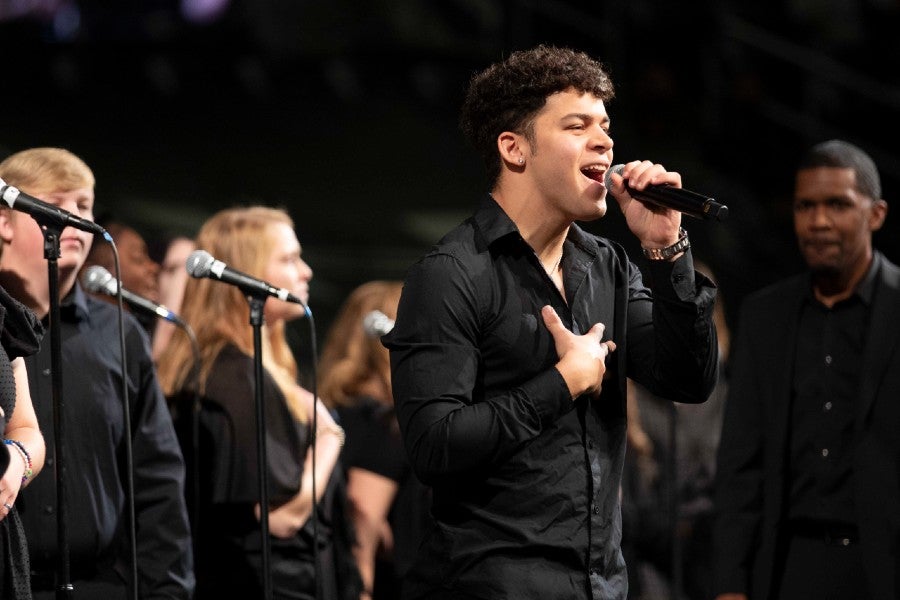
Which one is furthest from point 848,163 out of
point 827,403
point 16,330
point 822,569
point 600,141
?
point 16,330

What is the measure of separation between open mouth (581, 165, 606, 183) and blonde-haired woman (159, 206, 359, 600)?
5.11 ft

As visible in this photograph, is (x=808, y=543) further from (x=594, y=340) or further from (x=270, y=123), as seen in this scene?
(x=270, y=123)

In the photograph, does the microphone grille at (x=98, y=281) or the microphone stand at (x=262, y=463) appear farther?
the microphone grille at (x=98, y=281)

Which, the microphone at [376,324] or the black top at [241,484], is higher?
the microphone at [376,324]

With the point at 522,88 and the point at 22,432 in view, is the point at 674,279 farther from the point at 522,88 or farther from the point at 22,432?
the point at 22,432

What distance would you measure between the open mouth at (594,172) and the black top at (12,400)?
1239 millimetres

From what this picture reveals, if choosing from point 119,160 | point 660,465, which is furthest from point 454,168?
point 660,465

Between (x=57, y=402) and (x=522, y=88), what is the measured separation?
119 cm

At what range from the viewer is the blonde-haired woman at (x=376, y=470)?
539cm

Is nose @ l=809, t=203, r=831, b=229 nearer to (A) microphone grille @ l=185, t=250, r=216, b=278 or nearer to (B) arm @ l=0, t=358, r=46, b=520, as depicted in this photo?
(A) microphone grille @ l=185, t=250, r=216, b=278

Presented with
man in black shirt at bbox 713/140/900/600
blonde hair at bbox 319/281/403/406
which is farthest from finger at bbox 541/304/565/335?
blonde hair at bbox 319/281/403/406

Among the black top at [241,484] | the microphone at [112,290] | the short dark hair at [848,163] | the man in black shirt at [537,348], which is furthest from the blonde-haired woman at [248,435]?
the short dark hair at [848,163]

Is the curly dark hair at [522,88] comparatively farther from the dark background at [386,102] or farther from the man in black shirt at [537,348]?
the dark background at [386,102]

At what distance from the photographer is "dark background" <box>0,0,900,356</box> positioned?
28.1ft
